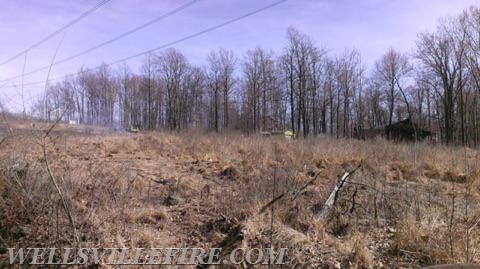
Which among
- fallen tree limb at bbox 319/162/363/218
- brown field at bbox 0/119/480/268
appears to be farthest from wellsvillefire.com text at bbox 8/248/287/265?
fallen tree limb at bbox 319/162/363/218

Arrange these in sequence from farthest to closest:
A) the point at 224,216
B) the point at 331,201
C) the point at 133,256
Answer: the point at 331,201
the point at 224,216
the point at 133,256

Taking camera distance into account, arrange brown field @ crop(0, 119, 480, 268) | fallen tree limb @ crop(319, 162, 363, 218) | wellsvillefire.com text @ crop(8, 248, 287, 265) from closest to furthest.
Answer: wellsvillefire.com text @ crop(8, 248, 287, 265) < brown field @ crop(0, 119, 480, 268) < fallen tree limb @ crop(319, 162, 363, 218)

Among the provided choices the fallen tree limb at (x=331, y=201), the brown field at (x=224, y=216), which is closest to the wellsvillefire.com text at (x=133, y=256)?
the brown field at (x=224, y=216)

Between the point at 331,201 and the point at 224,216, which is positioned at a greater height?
the point at 331,201

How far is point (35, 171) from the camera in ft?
20.3

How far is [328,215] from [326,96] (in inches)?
2091

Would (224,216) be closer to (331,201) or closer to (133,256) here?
(133,256)

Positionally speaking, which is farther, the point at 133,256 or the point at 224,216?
the point at 224,216

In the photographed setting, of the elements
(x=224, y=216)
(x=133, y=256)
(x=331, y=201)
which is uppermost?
(x=331, y=201)

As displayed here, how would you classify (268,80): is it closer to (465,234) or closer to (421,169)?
(421,169)

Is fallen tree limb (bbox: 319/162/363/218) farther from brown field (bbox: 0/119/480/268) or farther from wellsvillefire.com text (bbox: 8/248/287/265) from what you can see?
wellsvillefire.com text (bbox: 8/248/287/265)

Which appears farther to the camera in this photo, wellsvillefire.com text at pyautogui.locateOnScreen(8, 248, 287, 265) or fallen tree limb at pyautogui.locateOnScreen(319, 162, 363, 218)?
fallen tree limb at pyautogui.locateOnScreen(319, 162, 363, 218)

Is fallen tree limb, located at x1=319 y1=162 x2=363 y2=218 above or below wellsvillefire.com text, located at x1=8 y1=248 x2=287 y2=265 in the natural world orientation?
above

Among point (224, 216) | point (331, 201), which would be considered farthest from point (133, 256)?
point (331, 201)
